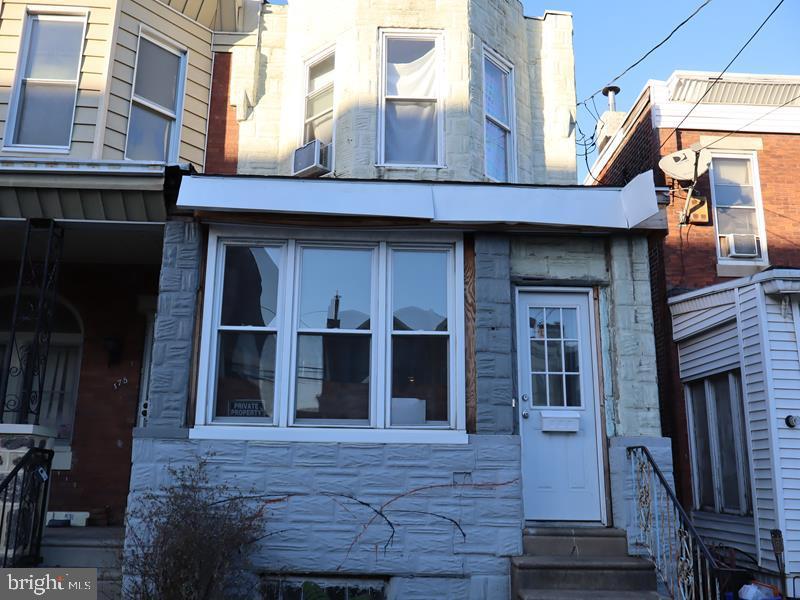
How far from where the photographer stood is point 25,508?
6543mm

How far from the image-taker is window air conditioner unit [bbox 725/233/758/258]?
10633 millimetres

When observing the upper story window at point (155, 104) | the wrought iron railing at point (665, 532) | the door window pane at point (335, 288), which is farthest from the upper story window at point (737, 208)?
the upper story window at point (155, 104)

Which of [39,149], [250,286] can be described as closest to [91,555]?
[250,286]

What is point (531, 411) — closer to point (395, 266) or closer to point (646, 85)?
point (395, 266)

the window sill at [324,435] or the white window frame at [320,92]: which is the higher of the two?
the white window frame at [320,92]

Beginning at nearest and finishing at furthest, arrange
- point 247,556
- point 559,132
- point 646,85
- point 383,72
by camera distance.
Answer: point 247,556 < point 383,72 < point 559,132 < point 646,85

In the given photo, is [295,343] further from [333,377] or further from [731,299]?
[731,299]

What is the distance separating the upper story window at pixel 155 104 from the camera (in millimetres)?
8969

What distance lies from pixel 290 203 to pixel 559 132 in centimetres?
396

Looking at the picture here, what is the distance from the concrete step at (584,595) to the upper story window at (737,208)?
6041mm

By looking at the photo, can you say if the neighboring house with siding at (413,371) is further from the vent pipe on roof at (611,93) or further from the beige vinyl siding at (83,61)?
the vent pipe on roof at (611,93)

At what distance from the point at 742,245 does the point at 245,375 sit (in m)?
7.47

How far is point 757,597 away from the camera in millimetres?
7145

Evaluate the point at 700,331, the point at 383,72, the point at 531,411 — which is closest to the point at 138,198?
the point at 383,72
